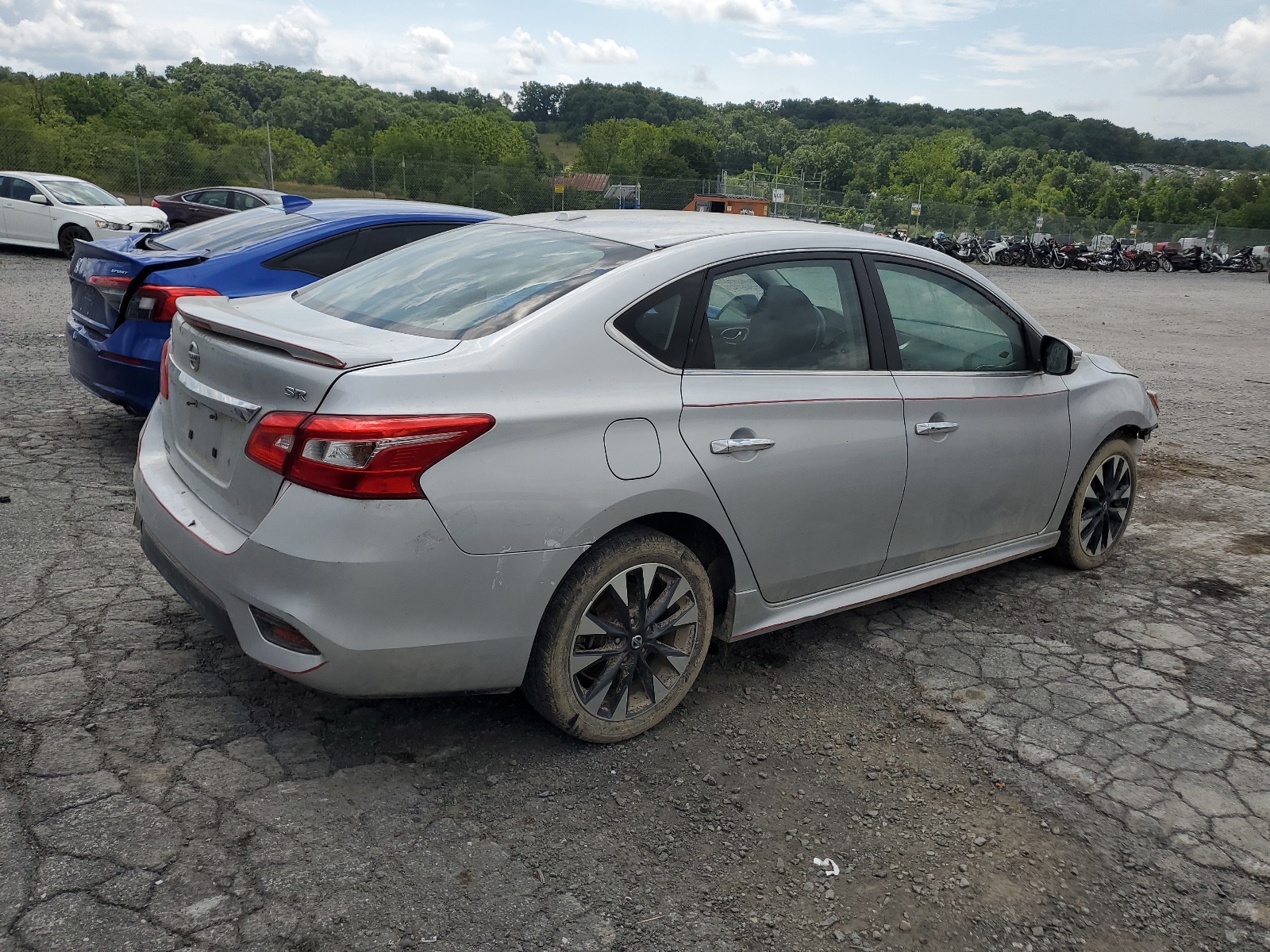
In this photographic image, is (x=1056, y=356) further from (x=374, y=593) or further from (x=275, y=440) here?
(x=275, y=440)

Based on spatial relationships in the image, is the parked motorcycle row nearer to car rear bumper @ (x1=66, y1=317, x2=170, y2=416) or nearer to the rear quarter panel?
the rear quarter panel

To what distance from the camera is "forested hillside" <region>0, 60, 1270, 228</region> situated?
115 feet

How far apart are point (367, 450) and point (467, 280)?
99 cm

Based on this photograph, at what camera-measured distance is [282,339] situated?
9.04 ft

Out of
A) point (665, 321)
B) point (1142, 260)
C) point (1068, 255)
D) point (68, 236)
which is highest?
point (665, 321)

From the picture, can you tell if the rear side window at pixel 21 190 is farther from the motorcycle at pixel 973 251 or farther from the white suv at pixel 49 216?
the motorcycle at pixel 973 251

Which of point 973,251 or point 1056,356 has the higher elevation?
point 1056,356

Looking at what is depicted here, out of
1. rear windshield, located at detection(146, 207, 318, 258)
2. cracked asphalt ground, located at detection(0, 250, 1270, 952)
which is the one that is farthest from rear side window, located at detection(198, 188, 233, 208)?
cracked asphalt ground, located at detection(0, 250, 1270, 952)

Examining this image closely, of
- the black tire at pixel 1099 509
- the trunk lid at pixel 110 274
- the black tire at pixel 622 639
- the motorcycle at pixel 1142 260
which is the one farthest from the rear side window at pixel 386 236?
Result: the motorcycle at pixel 1142 260

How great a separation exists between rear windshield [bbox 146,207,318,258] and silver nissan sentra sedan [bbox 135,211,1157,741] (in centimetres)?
240

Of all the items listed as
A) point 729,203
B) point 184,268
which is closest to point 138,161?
point 729,203

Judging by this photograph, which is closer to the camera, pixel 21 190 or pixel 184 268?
pixel 184 268

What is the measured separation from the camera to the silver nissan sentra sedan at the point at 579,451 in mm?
2588

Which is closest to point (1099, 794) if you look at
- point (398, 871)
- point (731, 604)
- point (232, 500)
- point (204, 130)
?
point (731, 604)
